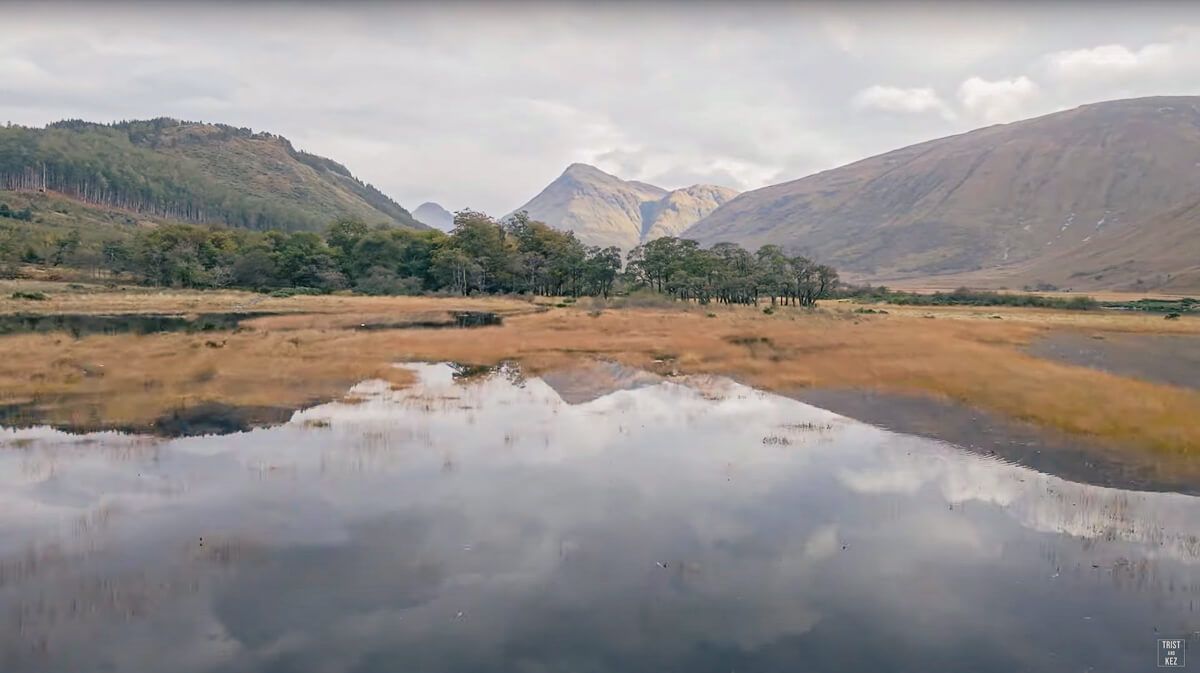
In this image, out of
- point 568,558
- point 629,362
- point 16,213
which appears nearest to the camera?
point 568,558

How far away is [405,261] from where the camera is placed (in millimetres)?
116438

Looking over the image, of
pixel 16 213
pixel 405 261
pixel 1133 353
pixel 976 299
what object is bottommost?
pixel 1133 353

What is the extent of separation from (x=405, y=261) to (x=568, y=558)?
110553 mm

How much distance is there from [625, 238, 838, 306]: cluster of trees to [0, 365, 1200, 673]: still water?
7099 centimetres

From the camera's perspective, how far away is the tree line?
4092 inches

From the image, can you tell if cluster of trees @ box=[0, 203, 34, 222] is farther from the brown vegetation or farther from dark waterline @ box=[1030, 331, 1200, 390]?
dark waterline @ box=[1030, 331, 1200, 390]

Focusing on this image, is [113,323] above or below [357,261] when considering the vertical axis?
below

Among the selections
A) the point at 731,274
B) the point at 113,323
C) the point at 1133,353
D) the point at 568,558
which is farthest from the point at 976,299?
the point at 568,558

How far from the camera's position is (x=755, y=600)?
34.4 feet

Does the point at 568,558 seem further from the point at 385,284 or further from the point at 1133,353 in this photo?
the point at 385,284

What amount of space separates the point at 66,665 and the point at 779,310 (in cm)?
7291

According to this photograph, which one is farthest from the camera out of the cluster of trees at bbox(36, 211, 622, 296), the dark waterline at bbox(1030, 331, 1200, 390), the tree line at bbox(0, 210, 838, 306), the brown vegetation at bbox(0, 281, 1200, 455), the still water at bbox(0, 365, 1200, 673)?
the cluster of trees at bbox(36, 211, 622, 296)

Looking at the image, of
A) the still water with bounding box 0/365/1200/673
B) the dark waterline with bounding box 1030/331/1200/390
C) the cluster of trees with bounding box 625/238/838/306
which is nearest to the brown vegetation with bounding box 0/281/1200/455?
the dark waterline with bounding box 1030/331/1200/390

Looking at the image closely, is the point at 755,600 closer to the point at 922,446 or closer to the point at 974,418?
the point at 922,446
